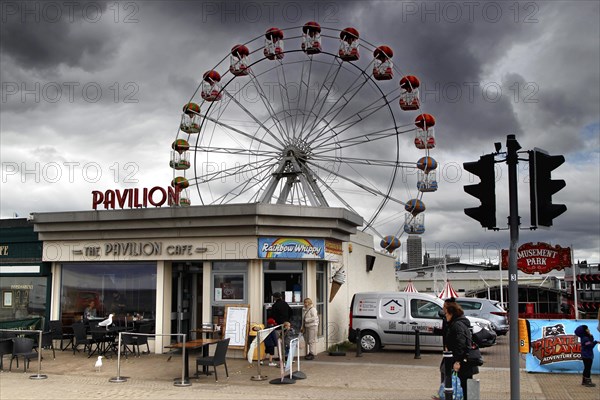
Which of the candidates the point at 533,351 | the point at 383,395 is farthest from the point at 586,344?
the point at 383,395

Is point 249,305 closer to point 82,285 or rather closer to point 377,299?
point 377,299

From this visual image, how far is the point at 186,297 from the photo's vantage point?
63.8 ft

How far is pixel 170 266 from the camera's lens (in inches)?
742

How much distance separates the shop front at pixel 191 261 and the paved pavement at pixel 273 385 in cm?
183

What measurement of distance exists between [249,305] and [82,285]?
5.88m

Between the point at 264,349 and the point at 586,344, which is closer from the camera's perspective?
the point at 586,344

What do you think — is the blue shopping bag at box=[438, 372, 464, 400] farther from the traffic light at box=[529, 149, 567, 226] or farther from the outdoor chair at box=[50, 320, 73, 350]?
the outdoor chair at box=[50, 320, 73, 350]

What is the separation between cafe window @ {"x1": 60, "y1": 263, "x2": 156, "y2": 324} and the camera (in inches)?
744

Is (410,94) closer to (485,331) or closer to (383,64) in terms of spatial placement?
(383,64)

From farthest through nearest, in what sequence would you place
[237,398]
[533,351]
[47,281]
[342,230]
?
1. [47,281]
2. [342,230]
3. [533,351]
4. [237,398]

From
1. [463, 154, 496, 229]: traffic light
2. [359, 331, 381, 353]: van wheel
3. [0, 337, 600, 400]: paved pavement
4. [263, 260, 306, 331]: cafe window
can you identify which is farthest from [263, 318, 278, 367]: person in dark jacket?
[463, 154, 496, 229]: traffic light

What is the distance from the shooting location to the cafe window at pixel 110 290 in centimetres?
1891

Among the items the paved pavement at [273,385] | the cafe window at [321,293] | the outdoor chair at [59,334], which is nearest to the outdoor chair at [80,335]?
the paved pavement at [273,385]

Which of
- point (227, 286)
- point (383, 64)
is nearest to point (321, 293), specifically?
point (227, 286)
